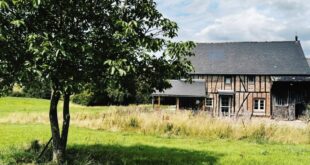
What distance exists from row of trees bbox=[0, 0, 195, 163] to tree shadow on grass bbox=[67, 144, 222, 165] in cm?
122

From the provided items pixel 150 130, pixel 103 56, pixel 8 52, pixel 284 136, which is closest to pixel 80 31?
pixel 103 56

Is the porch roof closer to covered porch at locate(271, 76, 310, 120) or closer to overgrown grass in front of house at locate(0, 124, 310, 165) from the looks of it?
covered porch at locate(271, 76, 310, 120)

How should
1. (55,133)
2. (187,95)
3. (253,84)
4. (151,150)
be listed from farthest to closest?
(253,84)
(187,95)
(151,150)
(55,133)

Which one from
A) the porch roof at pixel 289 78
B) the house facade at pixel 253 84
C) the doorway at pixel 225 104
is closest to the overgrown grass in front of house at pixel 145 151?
the house facade at pixel 253 84

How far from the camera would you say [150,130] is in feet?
63.0

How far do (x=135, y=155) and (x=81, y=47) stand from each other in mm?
5145

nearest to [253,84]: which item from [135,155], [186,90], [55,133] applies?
[186,90]

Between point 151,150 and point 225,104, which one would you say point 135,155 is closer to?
point 151,150

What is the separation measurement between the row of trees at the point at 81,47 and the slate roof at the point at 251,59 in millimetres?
33385

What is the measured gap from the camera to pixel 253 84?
41.9 m

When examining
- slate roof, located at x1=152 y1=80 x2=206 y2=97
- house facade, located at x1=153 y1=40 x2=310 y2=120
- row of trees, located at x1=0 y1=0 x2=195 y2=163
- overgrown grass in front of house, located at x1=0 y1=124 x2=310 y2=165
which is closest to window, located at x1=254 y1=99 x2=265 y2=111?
house facade, located at x1=153 y1=40 x2=310 y2=120

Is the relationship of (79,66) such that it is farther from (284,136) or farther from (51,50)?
(284,136)

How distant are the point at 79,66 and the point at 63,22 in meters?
1.32

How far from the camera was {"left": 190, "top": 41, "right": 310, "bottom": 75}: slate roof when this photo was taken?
41594 millimetres
